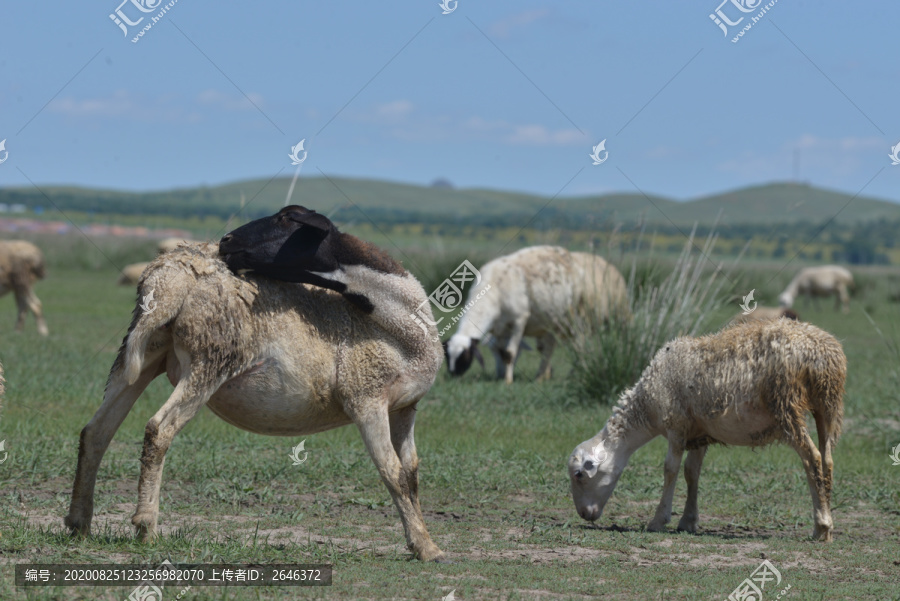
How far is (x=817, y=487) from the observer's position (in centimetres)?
833

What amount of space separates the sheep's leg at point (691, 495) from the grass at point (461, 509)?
10.6 inches

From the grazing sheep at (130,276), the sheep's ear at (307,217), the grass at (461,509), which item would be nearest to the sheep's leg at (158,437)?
the grass at (461,509)

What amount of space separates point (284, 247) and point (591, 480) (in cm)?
359

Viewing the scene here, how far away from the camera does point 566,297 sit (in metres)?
17.8

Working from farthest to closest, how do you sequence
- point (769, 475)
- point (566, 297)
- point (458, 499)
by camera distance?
point (566, 297), point (769, 475), point (458, 499)

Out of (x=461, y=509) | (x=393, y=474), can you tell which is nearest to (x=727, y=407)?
(x=461, y=509)

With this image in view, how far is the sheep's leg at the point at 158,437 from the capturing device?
627cm

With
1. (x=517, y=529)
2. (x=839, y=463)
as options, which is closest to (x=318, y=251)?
(x=517, y=529)

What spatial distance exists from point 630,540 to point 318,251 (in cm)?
322

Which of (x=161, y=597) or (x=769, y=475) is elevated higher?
(x=769, y=475)

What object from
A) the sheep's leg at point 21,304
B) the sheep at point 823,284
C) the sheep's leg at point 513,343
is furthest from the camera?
the sheep at point 823,284

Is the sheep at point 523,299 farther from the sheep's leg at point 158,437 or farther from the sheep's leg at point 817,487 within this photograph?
the sheep's leg at point 158,437

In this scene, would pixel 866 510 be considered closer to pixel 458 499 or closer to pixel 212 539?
pixel 458 499

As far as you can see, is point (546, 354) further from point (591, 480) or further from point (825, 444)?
point (825, 444)
